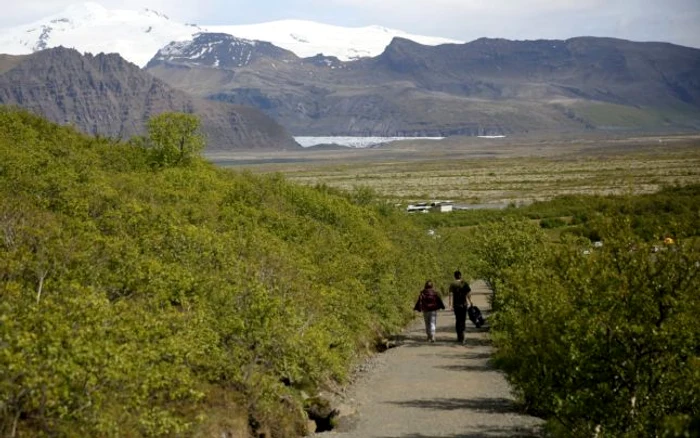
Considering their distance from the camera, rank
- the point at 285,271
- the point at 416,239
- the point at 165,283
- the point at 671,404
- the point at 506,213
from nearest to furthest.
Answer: the point at 671,404 < the point at 165,283 < the point at 285,271 < the point at 416,239 < the point at 506,213

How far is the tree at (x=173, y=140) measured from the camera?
72431 millimetres

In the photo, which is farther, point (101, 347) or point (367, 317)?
point (367, 317)

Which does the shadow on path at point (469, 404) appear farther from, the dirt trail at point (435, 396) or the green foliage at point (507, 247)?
the green foliage at point (507, 247)

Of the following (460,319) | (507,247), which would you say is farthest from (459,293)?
(507,247)

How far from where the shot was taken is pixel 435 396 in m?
32.6

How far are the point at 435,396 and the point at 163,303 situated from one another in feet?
41.6

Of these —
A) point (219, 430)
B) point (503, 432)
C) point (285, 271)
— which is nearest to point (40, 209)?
point (285, 271)

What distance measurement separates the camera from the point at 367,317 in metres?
41.8

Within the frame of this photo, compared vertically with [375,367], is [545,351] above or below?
above

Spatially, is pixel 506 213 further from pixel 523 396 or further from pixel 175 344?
pixel 175 344

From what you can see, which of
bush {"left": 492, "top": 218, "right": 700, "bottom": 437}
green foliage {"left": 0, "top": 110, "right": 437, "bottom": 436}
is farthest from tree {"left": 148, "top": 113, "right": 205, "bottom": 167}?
bush {"left": 492, "top": 218, "right": 700, "bottom": 437}

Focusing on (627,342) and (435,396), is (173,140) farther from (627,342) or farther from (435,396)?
(627,342)

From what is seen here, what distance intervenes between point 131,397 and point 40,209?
18.7m

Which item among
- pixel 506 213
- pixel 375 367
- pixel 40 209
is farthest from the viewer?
pixel 506 213
